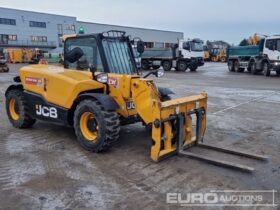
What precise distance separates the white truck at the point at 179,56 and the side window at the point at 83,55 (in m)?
23.5

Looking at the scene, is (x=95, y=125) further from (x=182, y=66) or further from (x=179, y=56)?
(x=179, y=56)

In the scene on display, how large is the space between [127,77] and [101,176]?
183 centimetres

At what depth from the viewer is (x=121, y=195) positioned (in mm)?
4422

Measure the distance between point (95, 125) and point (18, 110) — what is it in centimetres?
260

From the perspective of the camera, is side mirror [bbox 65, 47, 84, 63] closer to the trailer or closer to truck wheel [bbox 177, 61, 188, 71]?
the trailer

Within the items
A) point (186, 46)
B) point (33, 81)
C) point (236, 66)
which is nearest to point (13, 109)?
point (33, 81)

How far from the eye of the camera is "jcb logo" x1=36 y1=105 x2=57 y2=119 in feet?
22.3

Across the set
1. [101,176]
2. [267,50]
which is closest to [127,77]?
[101,176]

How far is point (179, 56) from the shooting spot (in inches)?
1221

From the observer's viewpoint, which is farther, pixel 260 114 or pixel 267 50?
pixel 267 50

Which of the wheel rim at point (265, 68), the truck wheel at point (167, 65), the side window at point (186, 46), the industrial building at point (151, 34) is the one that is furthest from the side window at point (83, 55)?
the industrial building at point (151, 34)

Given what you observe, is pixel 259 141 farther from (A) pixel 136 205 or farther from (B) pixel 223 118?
(A) pixel 136 205

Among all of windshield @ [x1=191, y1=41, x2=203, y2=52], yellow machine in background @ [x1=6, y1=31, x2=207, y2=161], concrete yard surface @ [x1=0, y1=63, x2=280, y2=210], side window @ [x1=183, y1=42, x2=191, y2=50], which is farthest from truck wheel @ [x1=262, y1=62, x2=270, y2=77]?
yellow machine in background @ [x1=6, y1=31, x2=207, y2=161]

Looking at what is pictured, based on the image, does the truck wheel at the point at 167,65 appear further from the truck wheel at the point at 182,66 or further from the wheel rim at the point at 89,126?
the wheel rim at the point at 89,126
